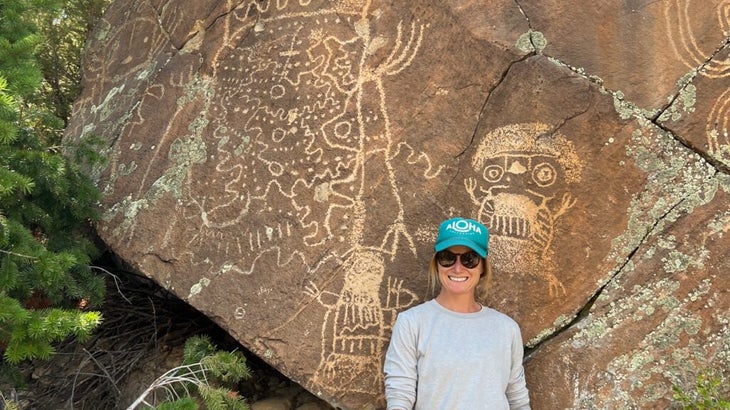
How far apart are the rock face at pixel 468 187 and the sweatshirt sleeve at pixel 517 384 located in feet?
0.77

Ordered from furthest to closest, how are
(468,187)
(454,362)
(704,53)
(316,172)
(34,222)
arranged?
1. (34,222)
2. (316,172)
3. (468,187)
4. (704,53)
5. (454,362)

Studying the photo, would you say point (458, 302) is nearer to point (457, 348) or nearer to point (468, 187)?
point (457, 348)

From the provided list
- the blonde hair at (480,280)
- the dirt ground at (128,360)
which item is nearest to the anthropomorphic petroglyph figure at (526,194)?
the blonde hair at (480,280)

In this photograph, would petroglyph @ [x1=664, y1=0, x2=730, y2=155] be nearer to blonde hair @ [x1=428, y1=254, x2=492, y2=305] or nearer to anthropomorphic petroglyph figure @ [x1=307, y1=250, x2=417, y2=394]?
blonde hair @ [x1=428, y1=254, x2=492, y2=305]

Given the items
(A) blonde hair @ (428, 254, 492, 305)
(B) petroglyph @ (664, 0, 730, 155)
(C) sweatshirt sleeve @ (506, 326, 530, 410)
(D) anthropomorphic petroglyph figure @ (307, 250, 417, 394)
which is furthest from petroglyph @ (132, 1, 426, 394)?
(B) petroglyph @ (664, 0, 730, 155)

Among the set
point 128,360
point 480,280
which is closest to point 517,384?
point 480,280

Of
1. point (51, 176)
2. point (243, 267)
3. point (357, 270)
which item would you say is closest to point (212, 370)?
point (243, 267)

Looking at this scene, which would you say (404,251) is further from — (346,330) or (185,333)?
(185,333)

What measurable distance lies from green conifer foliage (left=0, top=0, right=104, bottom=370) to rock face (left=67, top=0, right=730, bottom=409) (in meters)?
0.25

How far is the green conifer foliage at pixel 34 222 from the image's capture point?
2623 millimetres

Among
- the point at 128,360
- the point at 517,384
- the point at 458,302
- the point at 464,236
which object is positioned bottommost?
the point at 128,360

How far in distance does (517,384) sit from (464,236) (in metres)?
0.64

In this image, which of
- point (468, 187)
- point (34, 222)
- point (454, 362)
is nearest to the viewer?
point (454, 362)

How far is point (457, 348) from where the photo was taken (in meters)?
2.46
